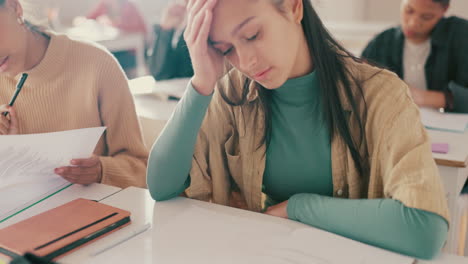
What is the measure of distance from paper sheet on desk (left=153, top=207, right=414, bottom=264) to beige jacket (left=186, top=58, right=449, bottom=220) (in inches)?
5.1

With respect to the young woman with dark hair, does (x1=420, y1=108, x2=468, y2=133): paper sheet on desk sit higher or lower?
lower

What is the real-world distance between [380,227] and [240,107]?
46 cm

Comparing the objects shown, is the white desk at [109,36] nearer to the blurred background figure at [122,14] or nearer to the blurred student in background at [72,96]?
the blurred background figure at [122,14]

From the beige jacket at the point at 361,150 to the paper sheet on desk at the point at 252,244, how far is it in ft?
0.43

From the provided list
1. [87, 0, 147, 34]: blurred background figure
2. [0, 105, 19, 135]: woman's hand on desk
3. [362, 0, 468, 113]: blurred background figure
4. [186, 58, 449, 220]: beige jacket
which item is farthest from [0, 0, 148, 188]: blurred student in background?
[87, 0, 147, 34]: blurred background figure

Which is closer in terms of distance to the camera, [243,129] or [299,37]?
[299,37]

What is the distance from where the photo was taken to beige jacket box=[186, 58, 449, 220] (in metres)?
0.88

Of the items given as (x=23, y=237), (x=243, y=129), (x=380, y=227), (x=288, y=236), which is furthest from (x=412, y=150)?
(x=23, y=237)

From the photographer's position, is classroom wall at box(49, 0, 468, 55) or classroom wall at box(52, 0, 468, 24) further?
classroom wall at box(49, 0, 468, 55)

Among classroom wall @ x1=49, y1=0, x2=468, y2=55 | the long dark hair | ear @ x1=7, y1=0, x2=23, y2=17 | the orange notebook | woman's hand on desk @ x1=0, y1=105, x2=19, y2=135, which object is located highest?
ear @ x1=7, y1=0, x2=23, y2=17

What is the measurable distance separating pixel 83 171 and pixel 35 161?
0.44 ft

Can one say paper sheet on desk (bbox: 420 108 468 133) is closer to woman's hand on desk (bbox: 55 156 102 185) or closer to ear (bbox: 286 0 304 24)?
ear (bbox: 286 0 304 24)

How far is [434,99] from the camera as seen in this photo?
2.18 meters

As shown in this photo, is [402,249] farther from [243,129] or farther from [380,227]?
[243,129]
